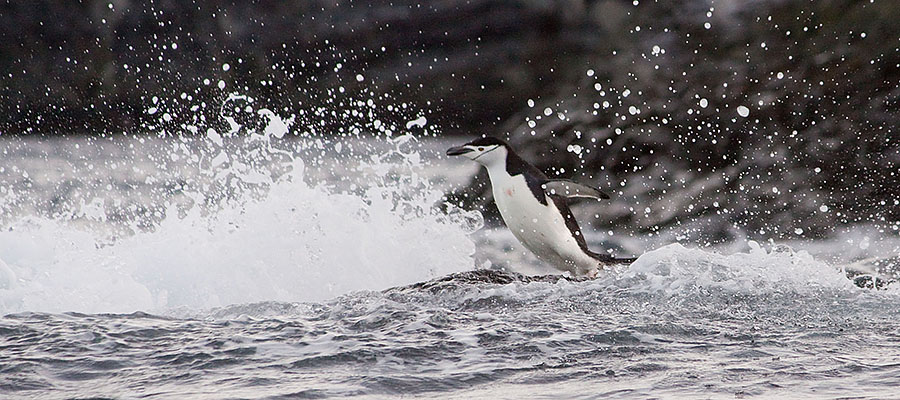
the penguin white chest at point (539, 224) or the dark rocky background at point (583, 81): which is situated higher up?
the dark rocky background at point (583, 81)

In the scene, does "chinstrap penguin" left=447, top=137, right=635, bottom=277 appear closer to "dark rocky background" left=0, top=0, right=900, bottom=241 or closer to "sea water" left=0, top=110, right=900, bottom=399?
"sea water" left=0, top=110, right=900, bottom=399

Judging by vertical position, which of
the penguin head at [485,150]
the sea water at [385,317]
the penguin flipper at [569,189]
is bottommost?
the sea water at [385,317]

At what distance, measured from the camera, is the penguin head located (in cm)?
673

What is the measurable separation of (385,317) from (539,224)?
9.20ft

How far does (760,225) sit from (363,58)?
6.59 meters

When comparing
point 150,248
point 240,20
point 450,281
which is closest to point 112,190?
point 240,20

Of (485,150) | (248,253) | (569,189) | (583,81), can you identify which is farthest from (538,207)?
(583,81)

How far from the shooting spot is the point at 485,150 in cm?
679

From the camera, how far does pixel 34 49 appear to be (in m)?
16.4

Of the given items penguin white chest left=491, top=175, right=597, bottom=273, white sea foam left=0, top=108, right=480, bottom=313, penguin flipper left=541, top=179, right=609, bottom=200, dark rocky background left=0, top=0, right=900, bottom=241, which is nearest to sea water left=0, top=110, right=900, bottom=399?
white sea foam left=0, top=108, right=480, bottom=313

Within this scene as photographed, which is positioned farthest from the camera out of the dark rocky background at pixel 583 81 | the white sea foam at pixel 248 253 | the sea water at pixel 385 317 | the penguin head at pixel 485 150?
the dark rocky background at pixel 583 81

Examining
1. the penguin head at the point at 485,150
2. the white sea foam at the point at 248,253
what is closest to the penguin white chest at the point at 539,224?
the penguin head at the point at 485,150

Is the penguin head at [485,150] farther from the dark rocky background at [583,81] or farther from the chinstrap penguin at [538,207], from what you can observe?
the dark rocky background at [583,81]

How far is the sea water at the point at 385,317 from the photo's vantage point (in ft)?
10.0
